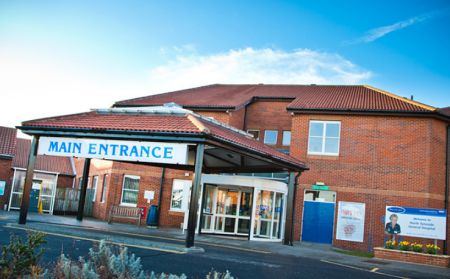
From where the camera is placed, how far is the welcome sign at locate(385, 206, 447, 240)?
14.9 metres

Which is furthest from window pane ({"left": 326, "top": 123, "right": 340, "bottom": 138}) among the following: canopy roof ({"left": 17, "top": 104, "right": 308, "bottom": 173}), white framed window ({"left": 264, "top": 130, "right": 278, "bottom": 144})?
canopy roof ({"left": 17, "top": 104, "right": 308, "bottom": 173})

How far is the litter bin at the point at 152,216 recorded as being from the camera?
72.0ft

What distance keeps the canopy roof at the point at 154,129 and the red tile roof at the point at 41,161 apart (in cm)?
1379

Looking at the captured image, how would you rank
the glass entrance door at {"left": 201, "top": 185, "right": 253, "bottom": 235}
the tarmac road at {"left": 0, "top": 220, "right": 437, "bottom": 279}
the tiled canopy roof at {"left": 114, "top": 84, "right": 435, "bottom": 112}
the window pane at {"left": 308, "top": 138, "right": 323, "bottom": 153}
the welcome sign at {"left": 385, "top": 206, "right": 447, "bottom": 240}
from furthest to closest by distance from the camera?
the window pane at {"left": 308, "top": 138, "right": 323, "bottom": 153}, the tiled canopy roof at {"left": 114, "top": 84, "right": 435, "bottom": 112}, the glass entrance door at {"left": 201, "top": 185, "right": 253, "bottom": 235}, the welcome sign at {"left": 385, "top": 206, "right": 447, "bottom": 240}, the tarmac road at {"left": 0, "top": 220, "right": 437, "bottom": 279}

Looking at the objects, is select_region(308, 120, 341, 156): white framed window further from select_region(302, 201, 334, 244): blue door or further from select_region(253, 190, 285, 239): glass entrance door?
select_region(253, 190, 285, 239): glass entrance door

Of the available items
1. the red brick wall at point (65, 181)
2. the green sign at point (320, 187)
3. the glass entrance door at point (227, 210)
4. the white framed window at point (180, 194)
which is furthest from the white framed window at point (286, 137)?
the red brick wall at point (65, 181)

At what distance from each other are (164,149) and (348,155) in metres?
11.6

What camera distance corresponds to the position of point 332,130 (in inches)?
830

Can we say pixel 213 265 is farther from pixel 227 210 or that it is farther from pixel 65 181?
pixel 65 181

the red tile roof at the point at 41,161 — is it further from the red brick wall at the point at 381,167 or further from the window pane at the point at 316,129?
the window pane at the point at 316,129

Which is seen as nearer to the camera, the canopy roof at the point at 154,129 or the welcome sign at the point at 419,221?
the canopy roof at the point at 154,129

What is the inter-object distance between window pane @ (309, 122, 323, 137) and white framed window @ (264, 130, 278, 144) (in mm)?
4150

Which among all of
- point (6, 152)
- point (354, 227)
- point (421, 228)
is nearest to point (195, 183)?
point (421, 228)

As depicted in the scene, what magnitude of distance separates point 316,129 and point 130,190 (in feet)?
38.1
